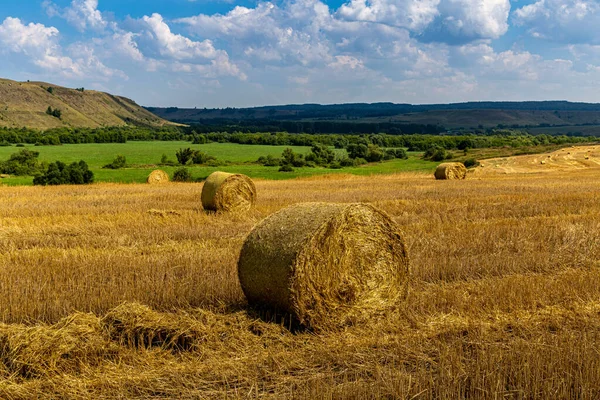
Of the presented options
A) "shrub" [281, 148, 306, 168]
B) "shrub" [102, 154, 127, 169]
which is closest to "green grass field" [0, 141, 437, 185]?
"shrub" [102, 154, 127, 169]

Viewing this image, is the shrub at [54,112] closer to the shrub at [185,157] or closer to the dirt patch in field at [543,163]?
the shrub at [185,157]

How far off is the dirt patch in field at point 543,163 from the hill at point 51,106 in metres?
116

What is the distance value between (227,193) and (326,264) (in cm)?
1103

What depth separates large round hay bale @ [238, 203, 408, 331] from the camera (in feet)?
23.3

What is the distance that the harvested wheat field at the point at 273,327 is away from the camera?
5266 mm

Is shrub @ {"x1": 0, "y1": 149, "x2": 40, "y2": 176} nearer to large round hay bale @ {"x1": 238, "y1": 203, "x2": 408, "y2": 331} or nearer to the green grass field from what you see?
the green grass field

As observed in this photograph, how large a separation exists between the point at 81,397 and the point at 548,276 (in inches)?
282

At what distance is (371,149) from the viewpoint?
64625 mm

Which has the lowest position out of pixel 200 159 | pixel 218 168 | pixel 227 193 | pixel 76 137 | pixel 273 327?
pixel 218 168

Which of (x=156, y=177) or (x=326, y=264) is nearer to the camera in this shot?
(x=326, y=264)

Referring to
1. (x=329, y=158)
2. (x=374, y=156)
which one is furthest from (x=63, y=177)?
(x=374, y=156)

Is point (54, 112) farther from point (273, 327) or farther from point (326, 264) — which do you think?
point (273, 327)

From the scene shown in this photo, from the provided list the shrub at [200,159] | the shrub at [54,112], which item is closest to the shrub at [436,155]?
the shrub at [200,159]

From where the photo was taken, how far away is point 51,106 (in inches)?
6206
